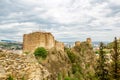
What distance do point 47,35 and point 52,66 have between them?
24.8 ft

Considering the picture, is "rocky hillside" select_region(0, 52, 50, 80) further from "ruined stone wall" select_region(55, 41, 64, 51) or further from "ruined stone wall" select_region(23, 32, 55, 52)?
"ruined stone wall" select_region(55, 41, 64, 51)

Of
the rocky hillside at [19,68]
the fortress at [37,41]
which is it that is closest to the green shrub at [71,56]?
the fortress at [37,41]

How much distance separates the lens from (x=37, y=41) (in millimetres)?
53594

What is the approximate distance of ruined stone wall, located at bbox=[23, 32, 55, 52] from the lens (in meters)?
53.4

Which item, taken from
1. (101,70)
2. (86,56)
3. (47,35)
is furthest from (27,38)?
(86,56)

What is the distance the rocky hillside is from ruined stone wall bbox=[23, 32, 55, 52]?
3527 cm

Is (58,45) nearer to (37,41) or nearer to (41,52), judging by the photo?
(37,41)

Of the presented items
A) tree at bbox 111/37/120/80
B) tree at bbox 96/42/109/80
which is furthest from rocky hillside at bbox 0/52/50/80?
tree at bbox 96/42/109/80

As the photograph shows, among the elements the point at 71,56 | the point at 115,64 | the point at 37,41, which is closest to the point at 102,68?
the point at 115,64

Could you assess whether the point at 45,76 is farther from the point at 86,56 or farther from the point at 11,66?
the point at 86,56

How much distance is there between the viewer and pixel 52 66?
49500mm

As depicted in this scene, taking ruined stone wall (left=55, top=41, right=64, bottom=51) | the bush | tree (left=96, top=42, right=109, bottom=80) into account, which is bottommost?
tree (left=96, top=42, right=109, bottom=80)

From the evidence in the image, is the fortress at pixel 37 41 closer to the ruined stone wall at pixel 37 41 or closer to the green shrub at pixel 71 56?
the ruined stone wall at pixel 37 41

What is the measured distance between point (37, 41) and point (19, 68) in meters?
36.7
